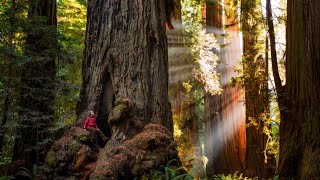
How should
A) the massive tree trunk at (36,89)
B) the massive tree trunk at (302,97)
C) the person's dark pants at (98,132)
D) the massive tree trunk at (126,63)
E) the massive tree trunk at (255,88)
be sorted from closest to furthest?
the person's dark pants at (98,132) → the massive tree trunk at (302,97) → the massive tree trunk at (126,63) → the massive tree trunk at (36,89) → the massive tree trunk at (255,88)

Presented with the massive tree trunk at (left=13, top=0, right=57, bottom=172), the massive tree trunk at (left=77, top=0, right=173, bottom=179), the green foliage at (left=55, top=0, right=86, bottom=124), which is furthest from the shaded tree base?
the massive tree trunk at (left=13, top=0, right=57, bottom=172)

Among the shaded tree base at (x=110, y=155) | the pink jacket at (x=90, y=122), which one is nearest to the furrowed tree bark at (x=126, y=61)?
the pink jacket at (x=90, y=122)

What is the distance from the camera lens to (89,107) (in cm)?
547

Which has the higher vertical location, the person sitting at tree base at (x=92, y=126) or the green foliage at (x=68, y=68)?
the green foliage at (x=68, y=68)

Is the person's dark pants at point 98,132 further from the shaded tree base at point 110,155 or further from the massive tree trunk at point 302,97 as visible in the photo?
the massive tree trunk at point 302,97

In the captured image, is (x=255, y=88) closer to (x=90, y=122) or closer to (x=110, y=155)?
(x=90, y=122)

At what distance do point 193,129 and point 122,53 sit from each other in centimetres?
1000

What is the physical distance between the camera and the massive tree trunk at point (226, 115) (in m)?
12.4

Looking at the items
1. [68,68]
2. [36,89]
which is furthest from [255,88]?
[36,89]

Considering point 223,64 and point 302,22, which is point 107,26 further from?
point 223,64

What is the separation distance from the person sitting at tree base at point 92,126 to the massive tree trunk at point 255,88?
4739 mm

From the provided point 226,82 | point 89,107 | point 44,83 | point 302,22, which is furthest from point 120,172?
point 226,82

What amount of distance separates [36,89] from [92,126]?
161cm

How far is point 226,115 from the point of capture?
502 inches
